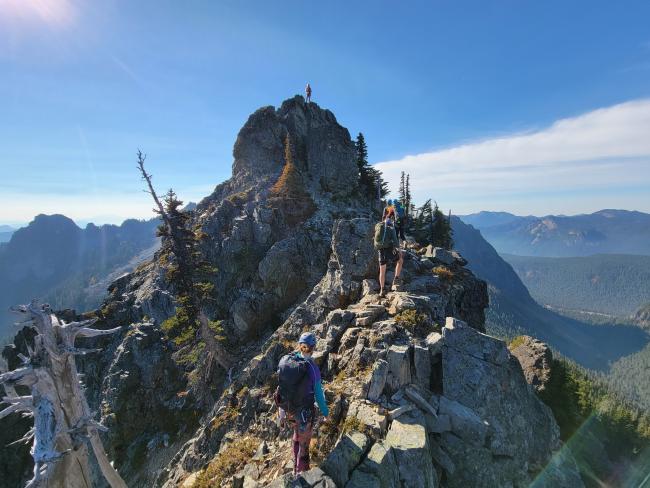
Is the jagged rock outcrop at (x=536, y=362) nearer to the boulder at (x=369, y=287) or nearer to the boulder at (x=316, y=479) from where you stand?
the boulder at (x=369, y=287)

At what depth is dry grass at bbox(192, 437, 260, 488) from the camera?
1293 centimetres

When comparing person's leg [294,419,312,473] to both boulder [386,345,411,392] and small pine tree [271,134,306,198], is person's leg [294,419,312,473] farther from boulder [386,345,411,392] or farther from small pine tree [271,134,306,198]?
small pine tree [271,134,306,198]

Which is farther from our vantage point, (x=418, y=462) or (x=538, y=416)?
(x=538, y=416)

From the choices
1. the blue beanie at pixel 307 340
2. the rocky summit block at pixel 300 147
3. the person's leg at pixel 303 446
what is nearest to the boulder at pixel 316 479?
the person's leg at pixel 303 446

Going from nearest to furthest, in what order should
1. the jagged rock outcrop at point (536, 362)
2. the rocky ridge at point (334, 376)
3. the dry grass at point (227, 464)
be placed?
1. the rocky ridge at point (334, 376)
2. the dry grass at point (227, 464)
3. the jagged rock outcrop at point (536, 362)

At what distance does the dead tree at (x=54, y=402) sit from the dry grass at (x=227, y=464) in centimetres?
397

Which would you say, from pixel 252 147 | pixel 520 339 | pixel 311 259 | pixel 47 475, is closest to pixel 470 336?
pixel 47 475

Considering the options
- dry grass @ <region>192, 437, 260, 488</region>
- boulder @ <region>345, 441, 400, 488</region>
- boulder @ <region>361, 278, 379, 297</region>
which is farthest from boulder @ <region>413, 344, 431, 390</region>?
dry grass @ <region>192, 437, 260, 488</region>

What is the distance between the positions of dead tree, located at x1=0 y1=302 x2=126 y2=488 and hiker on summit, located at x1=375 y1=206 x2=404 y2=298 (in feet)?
40.0

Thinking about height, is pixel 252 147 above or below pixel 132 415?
above

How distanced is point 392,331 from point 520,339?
2530 centimetres

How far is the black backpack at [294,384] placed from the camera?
8867 millimetres

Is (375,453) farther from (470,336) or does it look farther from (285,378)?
(470,336)

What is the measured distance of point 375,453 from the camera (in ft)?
30.1
